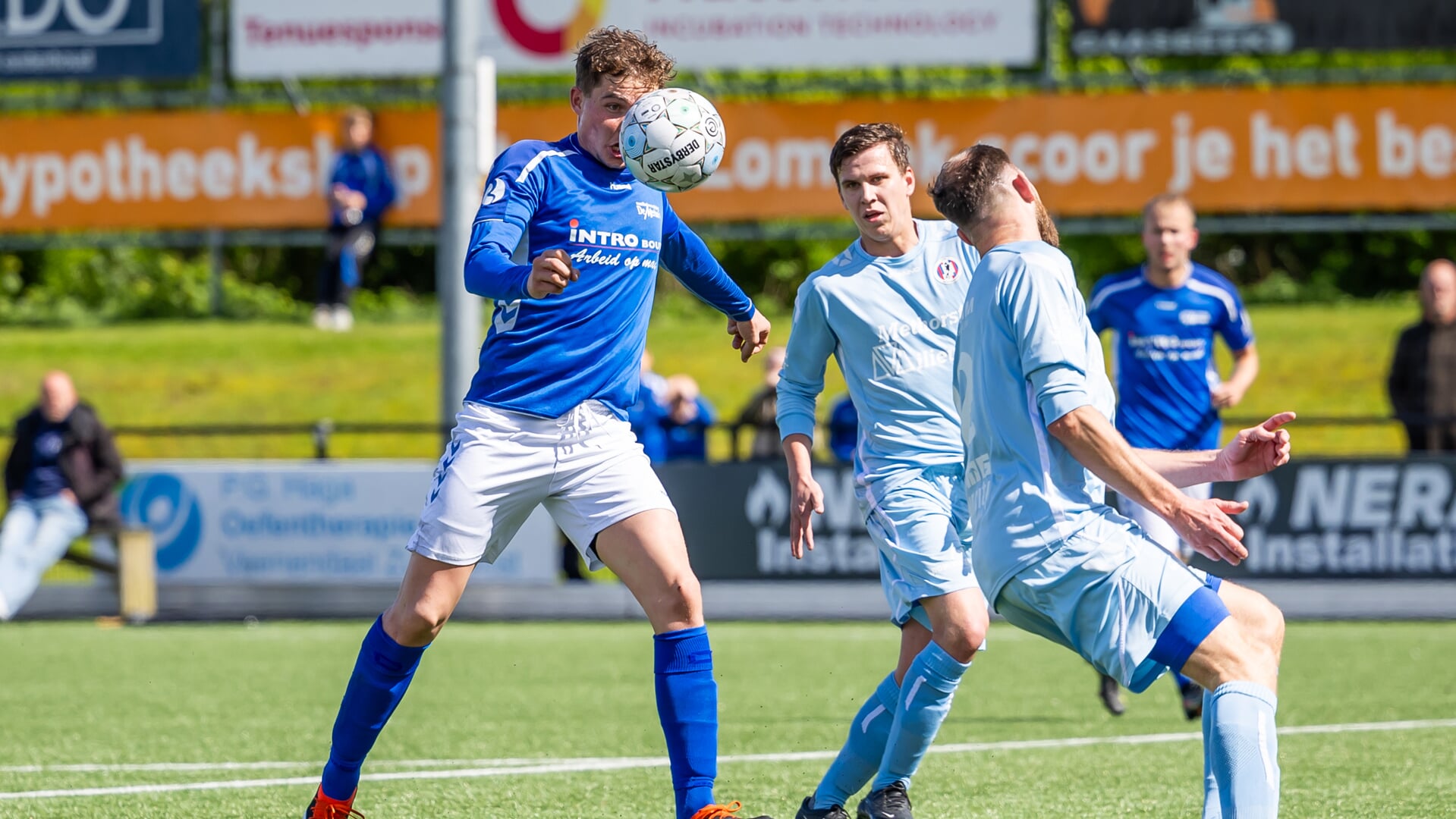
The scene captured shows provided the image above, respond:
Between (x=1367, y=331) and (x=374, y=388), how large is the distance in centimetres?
1233

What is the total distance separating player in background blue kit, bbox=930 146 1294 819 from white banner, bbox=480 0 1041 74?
14.6 m

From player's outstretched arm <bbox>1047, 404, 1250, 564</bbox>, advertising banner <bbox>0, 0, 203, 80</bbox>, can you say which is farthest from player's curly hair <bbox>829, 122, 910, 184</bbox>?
advertising banner <bbox>0, 0, 203, 80</bbox>

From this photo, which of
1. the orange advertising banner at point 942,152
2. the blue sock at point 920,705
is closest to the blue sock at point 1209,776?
the blue sock at point 920,705

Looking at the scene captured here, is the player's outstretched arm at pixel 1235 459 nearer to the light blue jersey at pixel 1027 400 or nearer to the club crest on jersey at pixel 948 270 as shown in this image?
the light blue jersey at pixel 1027 400

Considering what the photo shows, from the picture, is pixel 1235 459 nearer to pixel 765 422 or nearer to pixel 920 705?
pixel 920 705

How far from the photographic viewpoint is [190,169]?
20.1m

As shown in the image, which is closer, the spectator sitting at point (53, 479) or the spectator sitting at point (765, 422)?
the spectator sitting at point (53, 479)

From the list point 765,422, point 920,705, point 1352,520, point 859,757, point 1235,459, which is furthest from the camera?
point 765,422

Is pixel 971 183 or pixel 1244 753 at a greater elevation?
pixel 971 183

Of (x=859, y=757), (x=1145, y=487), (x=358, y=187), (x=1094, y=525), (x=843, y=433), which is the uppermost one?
(x=1145, y=487)

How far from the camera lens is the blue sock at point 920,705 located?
16.8ft

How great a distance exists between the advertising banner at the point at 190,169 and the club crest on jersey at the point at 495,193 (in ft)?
48.6

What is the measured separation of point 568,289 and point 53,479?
30.2 feet

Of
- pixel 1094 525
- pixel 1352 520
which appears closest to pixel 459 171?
pixel 1352 520
